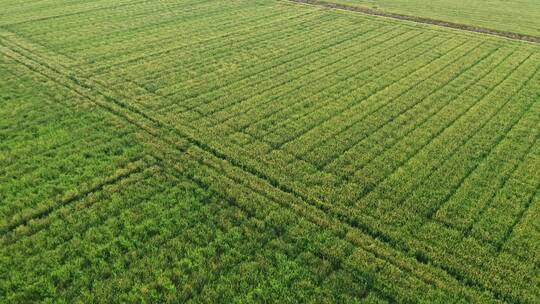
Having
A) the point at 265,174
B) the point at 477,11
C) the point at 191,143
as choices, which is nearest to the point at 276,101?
the point at 191,143

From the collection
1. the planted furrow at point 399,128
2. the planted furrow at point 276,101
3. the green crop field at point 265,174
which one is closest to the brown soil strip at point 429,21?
the green crop field at point 265,174

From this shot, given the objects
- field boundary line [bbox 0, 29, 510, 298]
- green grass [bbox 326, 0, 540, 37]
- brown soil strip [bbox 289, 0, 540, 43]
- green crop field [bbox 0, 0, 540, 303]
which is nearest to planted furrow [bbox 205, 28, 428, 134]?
green crop field [bbox 0, 0, 540, 303]

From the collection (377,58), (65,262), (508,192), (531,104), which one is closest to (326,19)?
(377,58)

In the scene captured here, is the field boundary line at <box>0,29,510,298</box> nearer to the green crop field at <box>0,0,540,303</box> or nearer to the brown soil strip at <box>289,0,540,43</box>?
the green crop field at <box>0,0,540,303</box>

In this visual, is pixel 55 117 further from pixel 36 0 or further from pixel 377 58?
pixel 36 0

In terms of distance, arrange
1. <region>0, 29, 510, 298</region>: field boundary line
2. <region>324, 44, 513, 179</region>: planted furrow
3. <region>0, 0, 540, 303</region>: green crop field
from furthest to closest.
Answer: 1. <region>324, 44, 513, 179</region>: planted furrow
2. <region>0, 29, 510, 298</region>: field boundary line
3. <region>0, 0, 540, 303</region>: green crop field
